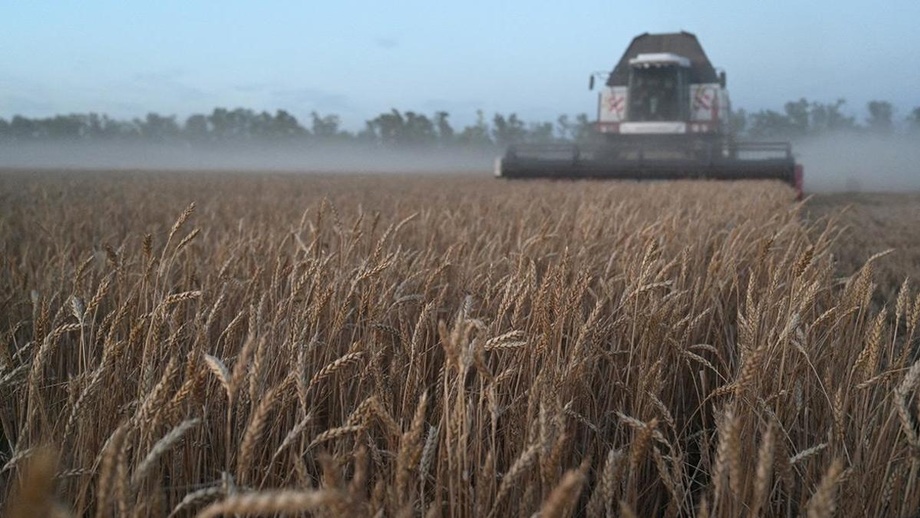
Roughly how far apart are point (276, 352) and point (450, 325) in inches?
24.2

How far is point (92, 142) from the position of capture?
6981 cm

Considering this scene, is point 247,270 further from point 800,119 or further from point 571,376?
point 800,119

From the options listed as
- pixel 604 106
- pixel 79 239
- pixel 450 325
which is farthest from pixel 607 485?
pixel 604 106

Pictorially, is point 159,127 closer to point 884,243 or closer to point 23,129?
point 23,129

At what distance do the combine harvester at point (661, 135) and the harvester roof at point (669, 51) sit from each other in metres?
0.02

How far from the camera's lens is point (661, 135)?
1581 centimetres

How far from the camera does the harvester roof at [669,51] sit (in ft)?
57.7

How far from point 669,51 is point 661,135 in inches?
127

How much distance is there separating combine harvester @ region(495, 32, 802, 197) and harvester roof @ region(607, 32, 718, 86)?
0.02 metres

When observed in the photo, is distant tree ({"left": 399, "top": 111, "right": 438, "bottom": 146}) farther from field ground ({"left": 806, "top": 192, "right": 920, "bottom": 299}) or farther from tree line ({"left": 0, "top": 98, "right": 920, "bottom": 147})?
field ground ({"left": 806, "top": 192, "right": 920, "bottom": 299})

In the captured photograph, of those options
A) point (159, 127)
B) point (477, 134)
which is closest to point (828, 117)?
point (477, 134)

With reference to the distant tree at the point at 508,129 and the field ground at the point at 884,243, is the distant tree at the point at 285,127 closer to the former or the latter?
the distant tree at the point at 508,129

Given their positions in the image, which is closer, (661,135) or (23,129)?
(661,135)

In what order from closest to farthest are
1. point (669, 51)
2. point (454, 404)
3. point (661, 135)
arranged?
point (454, 404) < point (661, 135) < point (669, 51)
